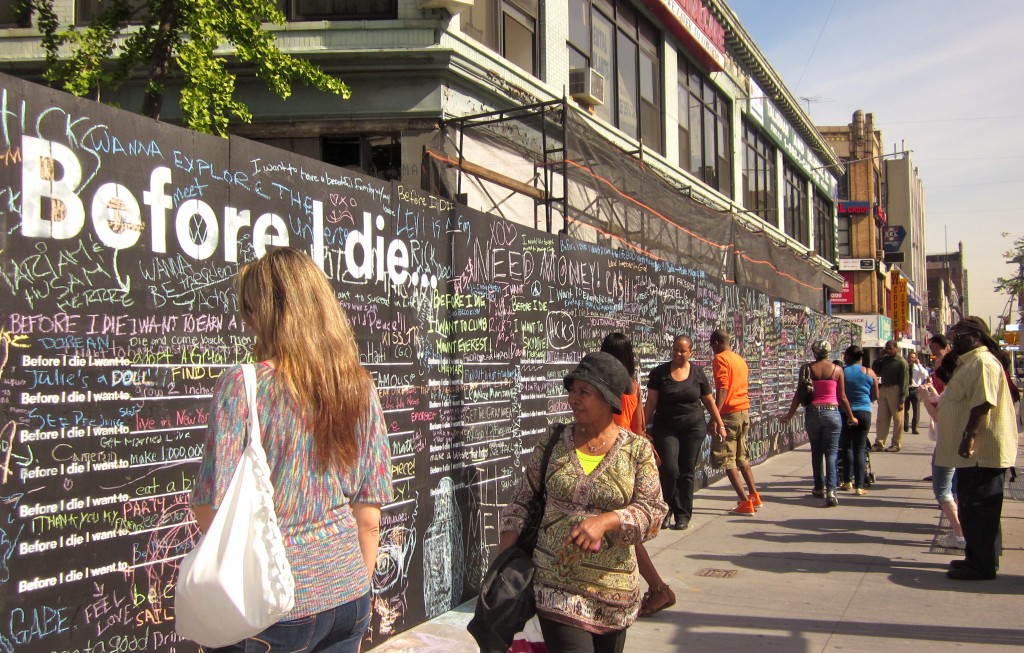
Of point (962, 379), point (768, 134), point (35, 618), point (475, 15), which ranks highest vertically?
point (768, 134)

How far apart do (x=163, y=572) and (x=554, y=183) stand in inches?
374

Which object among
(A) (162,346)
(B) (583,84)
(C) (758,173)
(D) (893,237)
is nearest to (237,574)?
(A) (162,346)

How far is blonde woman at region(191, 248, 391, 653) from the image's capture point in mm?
2334

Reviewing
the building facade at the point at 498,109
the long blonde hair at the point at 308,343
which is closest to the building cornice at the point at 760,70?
the building facade at the point at 498,109

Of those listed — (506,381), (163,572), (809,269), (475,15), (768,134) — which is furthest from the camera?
(768,134)

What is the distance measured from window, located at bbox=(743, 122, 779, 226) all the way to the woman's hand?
21.1 m

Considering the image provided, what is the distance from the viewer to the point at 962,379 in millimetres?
7121

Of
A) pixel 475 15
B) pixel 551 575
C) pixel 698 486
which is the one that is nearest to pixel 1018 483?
pixel 698 486

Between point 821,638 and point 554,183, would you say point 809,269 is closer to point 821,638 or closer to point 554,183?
point 554,183

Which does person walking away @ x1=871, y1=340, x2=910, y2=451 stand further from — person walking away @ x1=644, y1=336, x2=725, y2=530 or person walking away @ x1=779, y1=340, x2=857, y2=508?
person walking away @ x1=644, y1=336, x2=725, y2=530

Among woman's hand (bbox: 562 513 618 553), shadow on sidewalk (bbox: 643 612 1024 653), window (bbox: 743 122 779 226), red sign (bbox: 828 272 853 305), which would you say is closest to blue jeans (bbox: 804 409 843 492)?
shadow on sidewalk (bbox: 643 612 1024 653)

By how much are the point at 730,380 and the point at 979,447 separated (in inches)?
127

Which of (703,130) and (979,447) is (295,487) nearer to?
(979,447)

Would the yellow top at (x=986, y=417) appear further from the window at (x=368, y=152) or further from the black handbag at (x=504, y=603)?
the window at (x=368, y=152)
